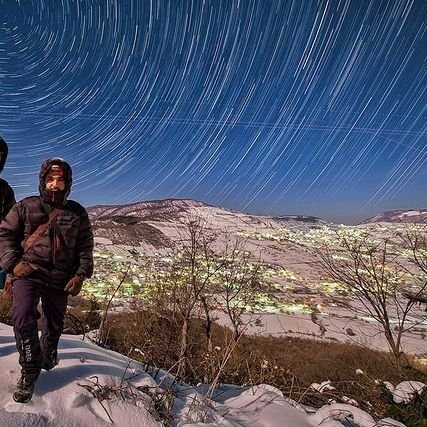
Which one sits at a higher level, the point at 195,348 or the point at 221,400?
the point at 221,400

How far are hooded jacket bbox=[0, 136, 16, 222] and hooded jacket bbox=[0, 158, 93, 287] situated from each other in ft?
2.37

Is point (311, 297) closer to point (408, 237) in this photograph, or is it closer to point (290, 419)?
point (408, 237)

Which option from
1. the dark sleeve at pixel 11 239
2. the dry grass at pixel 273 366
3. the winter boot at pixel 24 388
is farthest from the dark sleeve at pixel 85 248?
the dry grass at pixel 273 366

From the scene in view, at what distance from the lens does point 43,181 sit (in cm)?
248

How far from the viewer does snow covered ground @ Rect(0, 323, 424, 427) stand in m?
2.04

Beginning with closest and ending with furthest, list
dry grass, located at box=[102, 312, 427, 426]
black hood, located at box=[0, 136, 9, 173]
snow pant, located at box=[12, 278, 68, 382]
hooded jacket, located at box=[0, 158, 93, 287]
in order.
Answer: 1. snow pant, located at box=[12, 278, 68, 382]
2. hooded jacket, located at box=[0, 158, 93, 287]
3. black hood, located at box=[0, 136, 9, 173]
4. dry grass, located at box=[102, 312, 427, 426]

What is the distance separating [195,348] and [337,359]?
296 inches

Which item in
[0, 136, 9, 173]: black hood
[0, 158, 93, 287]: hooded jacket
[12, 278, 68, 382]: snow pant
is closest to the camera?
Answer: [12, 278, 68, 382]: snow pant

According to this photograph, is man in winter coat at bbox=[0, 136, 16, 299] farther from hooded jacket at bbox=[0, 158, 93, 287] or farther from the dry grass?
the dry grass

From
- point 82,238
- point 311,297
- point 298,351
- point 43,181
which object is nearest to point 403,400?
point 82,238

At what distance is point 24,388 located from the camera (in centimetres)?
210

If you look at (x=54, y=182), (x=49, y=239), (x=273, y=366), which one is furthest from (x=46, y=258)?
(x=273, y=366)

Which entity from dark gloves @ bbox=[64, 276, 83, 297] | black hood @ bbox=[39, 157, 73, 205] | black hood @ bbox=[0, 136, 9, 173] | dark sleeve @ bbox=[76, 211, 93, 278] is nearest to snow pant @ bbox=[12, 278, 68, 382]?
dark gloves @ bbox=[64, 276, 83, 297]

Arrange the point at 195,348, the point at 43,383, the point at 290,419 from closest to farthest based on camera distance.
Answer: the point at 43,383
the point at 290,419
the point at 195,348
